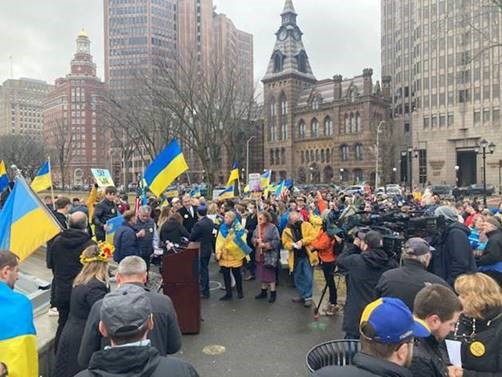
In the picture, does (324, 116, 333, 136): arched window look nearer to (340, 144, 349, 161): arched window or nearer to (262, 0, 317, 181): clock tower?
(340, 144, 349, 161): arched window

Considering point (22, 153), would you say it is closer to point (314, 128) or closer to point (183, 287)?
point (314, 128)

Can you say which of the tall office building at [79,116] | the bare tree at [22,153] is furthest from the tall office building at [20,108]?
the bare tree at [22,153]

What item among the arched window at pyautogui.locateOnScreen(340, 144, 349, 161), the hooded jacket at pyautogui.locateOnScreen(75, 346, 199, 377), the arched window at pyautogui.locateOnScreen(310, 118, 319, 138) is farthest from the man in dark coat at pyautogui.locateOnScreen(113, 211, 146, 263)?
the arched window at pyautogui.locateOnScreen(310, 118, 319, 138)

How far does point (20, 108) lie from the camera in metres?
129

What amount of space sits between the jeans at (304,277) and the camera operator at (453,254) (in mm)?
2799

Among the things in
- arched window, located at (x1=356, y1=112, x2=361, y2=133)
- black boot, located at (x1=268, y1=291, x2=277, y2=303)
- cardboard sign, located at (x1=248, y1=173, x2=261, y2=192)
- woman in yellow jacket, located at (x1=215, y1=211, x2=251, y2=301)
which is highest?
arched window, located at (x1=356, y1=112, x2=361, y2=133)

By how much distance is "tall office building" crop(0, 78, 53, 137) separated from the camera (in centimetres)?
12600

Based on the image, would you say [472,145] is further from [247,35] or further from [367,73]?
[247,35]

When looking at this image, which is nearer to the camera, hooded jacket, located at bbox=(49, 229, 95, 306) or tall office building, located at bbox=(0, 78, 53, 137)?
hooded jacket, located at bbox=(49, 229, 95, 306)

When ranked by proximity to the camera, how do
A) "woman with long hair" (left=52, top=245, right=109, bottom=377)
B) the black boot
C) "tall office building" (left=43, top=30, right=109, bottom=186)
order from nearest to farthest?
1. "woman with long hair" (left=52, top=245, right=109, bottom=377)
2. the black boot
3. "tall office building" (left=43, top=30, right=109, bottom=186)

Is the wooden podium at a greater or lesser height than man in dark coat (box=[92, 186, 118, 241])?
lesser

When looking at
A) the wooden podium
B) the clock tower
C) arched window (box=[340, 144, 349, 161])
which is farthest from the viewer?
the clock tower

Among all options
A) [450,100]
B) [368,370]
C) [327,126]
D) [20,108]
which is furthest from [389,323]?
[20,108]

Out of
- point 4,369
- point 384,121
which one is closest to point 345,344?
point 4,369
